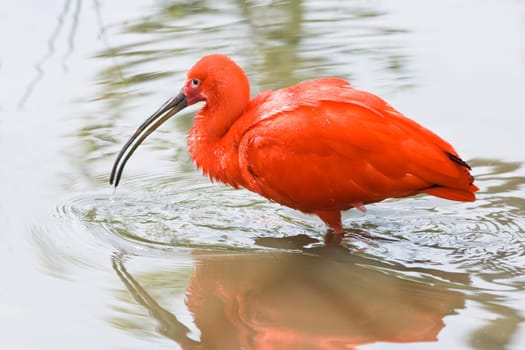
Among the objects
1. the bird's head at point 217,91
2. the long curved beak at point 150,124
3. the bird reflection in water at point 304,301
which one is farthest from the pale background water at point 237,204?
the bird's head at point 217,91

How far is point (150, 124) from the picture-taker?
6.77 meters

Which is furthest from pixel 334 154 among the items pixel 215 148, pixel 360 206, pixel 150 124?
pixel 150 124

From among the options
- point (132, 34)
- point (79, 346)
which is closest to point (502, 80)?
point (132, 34)

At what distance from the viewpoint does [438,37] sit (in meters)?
8.70

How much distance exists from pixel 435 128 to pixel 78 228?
7.49 ft

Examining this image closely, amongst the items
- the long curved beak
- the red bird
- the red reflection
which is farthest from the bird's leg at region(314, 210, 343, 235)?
the long curved beak

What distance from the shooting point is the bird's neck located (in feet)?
20.6

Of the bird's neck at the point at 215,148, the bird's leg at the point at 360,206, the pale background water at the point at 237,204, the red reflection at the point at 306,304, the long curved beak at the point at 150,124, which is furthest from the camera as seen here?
the long curved beak at the point at 150,124

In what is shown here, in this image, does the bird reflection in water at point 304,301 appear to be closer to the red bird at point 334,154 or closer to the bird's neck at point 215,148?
the red bird at point 334,154

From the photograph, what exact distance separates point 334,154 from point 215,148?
74 cm

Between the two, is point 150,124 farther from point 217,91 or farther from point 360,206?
point 360,206

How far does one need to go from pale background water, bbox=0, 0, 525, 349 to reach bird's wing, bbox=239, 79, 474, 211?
1.07 feet

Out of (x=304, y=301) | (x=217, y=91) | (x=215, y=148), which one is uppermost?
(x=217, y=91)

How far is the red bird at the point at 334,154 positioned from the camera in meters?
→ 5.90
